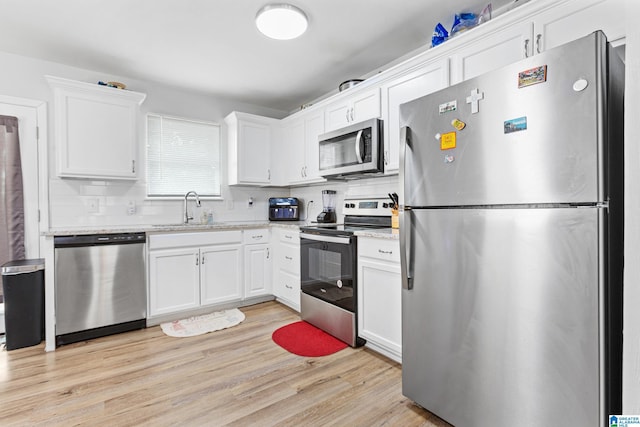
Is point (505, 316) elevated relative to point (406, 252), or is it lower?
lower

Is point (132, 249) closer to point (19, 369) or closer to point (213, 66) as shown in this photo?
point (19, 369)

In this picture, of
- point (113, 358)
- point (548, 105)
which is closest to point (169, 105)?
point (113, 358)

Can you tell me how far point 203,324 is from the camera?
3.03m

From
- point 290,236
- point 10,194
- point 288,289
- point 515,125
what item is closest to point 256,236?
point 290,236

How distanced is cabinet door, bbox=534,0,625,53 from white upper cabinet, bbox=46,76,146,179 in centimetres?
333

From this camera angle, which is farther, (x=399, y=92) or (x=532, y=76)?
(x=399, y=92)

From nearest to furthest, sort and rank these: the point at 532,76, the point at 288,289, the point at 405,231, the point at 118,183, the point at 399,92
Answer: the point at 532,76, the point at 405,231, the point at 399,92, the point at 118,183, the point at 288,289

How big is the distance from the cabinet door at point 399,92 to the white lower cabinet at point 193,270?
6.07ft

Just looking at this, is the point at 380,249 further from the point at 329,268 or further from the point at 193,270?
the point at 193,270

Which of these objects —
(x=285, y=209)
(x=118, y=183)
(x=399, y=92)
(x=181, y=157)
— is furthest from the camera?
(x=285, y=209)

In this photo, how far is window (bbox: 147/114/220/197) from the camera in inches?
142

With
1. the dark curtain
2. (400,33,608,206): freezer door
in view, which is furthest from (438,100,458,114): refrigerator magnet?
the dark curtain

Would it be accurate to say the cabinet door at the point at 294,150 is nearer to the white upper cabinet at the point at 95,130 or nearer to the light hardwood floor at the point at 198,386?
the white upper cabinet at the point at 95,130

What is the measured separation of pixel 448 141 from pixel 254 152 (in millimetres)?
2852
